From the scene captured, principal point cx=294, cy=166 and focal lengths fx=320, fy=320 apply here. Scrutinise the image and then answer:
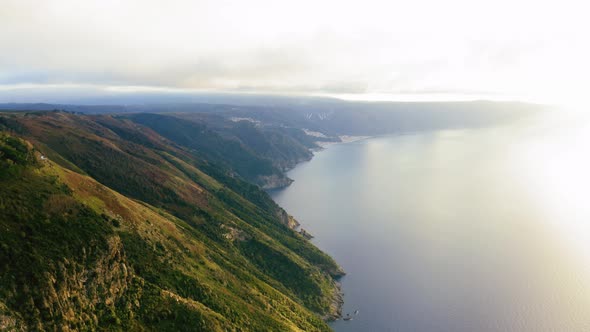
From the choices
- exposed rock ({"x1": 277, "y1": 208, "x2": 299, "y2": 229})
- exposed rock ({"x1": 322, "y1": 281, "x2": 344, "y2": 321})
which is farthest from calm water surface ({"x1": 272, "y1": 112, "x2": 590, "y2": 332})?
exposed rock ({"x1": 277, "y1": 208, "x2": 299, "y2": 229})

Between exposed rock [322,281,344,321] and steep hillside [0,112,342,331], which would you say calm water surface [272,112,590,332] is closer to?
exposed rock [322,281,344,321]

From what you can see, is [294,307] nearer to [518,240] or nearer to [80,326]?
[80,326]

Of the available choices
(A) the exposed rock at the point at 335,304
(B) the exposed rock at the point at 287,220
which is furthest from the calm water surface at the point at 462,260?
(B) the exposed rock at the point at 287,220

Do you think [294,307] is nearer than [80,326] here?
No

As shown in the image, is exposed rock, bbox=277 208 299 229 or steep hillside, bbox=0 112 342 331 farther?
exposed rock, bbox=277 208 299 229

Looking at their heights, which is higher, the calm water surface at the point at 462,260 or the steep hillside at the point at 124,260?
the steep hillside at the point at 124,260

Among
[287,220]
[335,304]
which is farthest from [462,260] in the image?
[287,220]

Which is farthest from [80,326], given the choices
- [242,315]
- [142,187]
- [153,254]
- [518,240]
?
[518,240]

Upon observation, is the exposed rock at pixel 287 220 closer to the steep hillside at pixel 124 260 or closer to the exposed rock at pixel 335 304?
the steep hillside at pixel 124 260

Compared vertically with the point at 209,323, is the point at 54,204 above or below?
above
